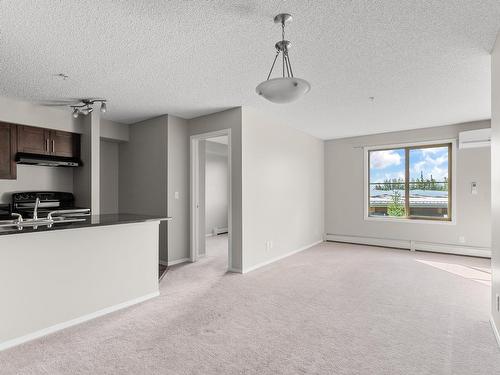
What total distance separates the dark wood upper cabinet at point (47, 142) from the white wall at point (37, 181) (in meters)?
0.35

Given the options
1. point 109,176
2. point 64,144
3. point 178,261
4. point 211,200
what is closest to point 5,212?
point 64,144

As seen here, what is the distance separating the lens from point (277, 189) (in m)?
5.03

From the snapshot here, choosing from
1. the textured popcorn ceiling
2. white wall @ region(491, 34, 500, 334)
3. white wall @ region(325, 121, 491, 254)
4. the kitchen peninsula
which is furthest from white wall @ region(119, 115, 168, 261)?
white wall @ region(491, 34, 500, 334)

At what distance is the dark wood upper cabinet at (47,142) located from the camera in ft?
13.3

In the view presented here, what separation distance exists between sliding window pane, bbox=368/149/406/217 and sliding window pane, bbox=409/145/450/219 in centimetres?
19

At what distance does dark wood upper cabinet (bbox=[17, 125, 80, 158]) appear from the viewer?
4.05 meters

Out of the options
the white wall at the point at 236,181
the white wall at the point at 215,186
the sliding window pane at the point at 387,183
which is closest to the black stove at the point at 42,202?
the white wall at the point at 236,181

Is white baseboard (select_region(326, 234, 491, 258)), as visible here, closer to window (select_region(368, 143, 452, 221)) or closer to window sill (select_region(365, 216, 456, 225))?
window sill (select_region(365, 216, 456, 225))

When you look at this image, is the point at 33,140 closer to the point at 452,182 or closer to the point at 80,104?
the point at 80,104

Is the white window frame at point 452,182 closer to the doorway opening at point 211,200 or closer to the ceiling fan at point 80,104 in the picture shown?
the doorway opening at point 211,200

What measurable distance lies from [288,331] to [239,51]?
247 centimetres

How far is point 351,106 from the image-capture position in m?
4.18

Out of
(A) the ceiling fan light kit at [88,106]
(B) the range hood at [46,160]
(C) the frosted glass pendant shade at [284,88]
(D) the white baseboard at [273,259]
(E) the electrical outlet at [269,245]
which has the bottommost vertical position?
(D) the white baseboard at [273,259]

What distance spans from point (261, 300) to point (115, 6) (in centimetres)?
Answer: 293
